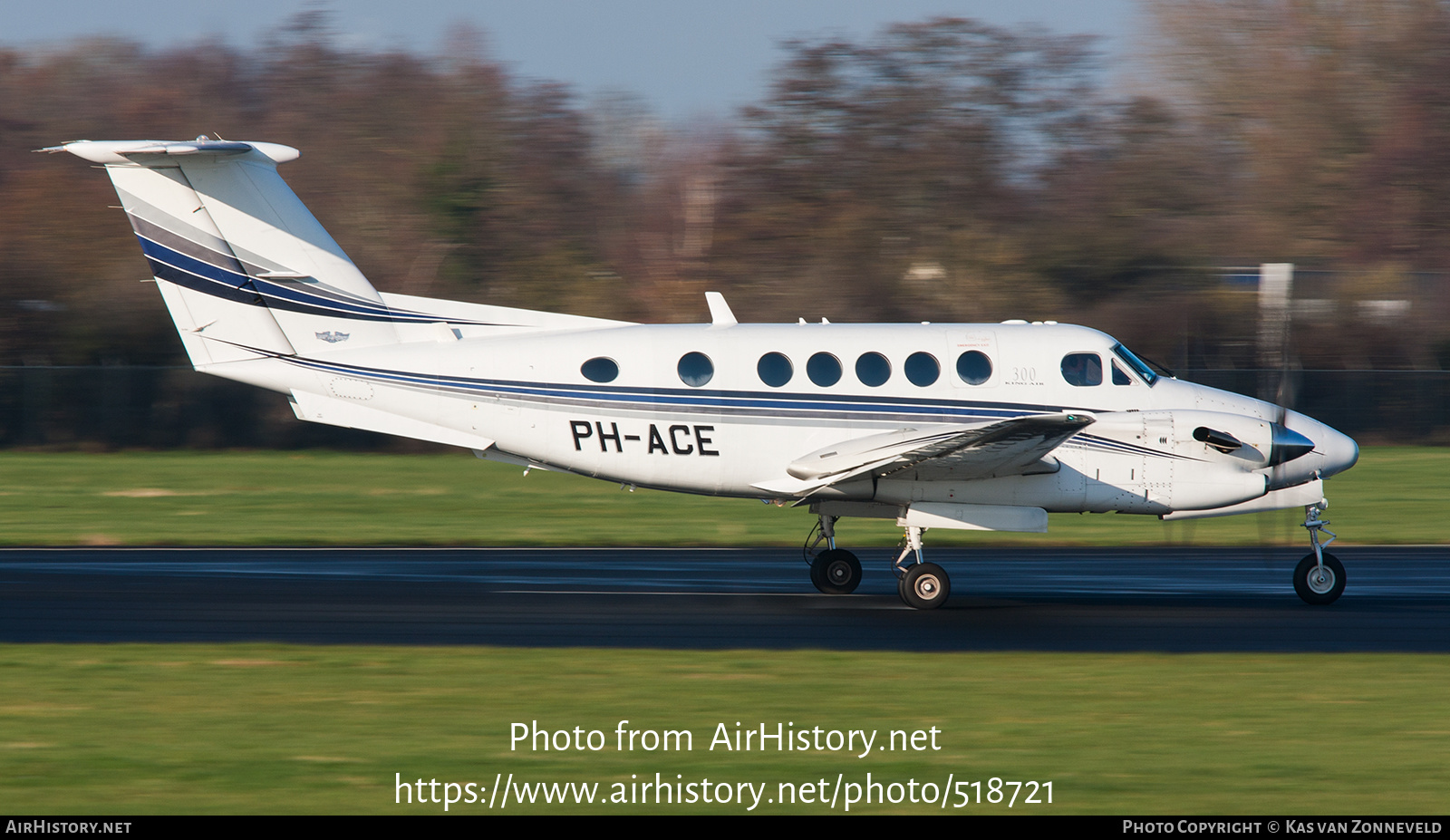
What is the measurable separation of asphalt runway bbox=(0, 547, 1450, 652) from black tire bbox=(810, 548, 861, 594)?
19 cm

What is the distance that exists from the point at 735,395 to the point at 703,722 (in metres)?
5.14

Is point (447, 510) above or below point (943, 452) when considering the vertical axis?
below

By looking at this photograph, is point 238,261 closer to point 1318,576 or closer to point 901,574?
point 901,574

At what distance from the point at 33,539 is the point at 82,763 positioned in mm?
13249

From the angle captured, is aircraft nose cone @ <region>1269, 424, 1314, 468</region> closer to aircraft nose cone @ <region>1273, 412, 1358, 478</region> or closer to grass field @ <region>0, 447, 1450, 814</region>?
aircraft nose cone @ <region>1273, 412, 1358, 478</region>

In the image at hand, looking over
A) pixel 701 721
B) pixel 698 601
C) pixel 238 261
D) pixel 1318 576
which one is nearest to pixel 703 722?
pixel 701 721

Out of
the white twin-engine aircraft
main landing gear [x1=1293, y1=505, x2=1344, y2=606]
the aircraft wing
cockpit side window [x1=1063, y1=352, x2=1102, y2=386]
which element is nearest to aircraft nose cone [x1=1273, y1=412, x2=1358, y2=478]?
the white twin-engine aircraft

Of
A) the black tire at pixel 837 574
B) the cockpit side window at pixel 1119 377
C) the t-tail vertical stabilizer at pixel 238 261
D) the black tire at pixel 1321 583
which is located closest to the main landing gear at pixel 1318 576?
the black tire at pixel 1321 583

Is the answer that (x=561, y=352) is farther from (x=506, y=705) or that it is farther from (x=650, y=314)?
(x=650, y=314)

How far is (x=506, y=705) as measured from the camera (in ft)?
28.9

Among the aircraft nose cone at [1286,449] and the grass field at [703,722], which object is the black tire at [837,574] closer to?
the grass field at [703,722]

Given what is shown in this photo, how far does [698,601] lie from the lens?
13.5m

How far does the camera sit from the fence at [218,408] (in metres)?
31.0
